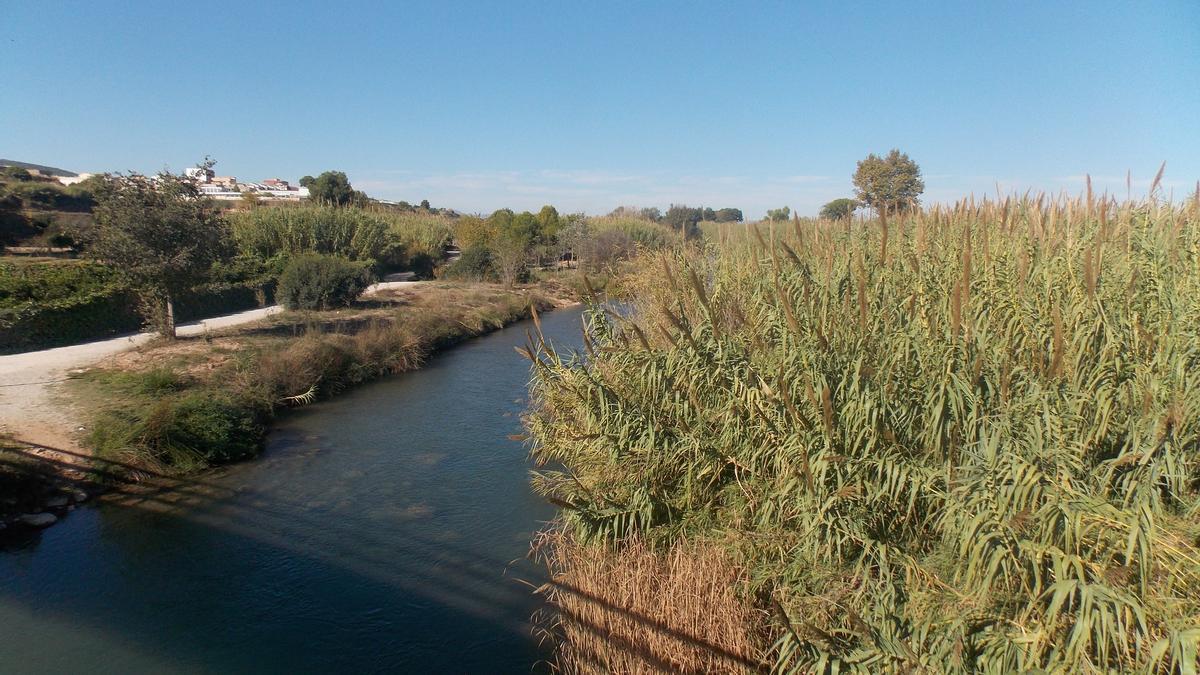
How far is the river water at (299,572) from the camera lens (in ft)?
23.6

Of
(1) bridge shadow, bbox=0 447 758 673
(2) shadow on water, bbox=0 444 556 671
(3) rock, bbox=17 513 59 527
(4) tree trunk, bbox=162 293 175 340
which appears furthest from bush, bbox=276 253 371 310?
(3) rock, bbox=17 513 59 527

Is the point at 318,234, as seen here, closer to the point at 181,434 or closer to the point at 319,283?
the point at 319,283

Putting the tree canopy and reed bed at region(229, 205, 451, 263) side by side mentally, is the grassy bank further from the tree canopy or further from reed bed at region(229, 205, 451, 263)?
the tree canopy

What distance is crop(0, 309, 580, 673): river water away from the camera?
7191 millimetres

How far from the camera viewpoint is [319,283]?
22047 millimetres

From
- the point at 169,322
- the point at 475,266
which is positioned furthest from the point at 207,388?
the point at 475,266

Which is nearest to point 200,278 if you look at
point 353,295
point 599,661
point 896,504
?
point 353,295

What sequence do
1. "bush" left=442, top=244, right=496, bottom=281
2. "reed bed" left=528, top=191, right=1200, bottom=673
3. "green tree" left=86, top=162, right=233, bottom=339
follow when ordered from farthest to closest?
"bush" left=442, top=244, right=496, bottom=281, "green tree" left=86, top=162, right=233, bottom=339, "reed bed" left=528, top=191, right=1200, bottom=673

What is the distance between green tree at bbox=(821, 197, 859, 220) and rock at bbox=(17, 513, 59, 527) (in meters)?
11.7

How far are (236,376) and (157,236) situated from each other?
3800 millimetres

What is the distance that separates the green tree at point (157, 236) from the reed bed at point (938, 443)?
11875 millimetres

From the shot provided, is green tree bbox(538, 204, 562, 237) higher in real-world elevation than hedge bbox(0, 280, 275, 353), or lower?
higher

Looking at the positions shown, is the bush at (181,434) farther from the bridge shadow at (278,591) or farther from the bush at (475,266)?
the bush at (475,266)

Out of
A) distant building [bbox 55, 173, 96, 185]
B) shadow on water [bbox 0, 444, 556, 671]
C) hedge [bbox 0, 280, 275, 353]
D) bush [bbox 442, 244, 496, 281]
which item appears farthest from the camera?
distant building [bbox 55, 173, 96, 185]
